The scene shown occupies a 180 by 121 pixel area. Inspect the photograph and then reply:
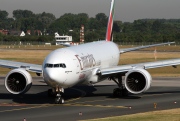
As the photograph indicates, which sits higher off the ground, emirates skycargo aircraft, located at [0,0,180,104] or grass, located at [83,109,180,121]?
emirates skycargo aircraft, located at [0,0,180,104]

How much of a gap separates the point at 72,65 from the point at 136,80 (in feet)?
17.2

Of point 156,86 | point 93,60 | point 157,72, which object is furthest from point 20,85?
point 157,72

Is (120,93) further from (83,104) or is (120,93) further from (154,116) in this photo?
(154,116)

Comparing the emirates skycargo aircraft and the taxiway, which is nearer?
the taxiway

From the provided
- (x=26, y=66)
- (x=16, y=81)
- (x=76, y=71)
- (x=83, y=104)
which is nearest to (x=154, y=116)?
(x=83, y=104)

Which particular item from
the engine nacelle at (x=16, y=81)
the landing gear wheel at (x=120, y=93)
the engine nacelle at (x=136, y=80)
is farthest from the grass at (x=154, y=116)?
the engine nacelle at (x=16, y=81)

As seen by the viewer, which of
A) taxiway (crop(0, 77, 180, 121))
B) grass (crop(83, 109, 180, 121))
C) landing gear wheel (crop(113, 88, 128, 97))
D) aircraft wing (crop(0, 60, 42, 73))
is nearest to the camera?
grass (crop(83, 109, 180, 121))

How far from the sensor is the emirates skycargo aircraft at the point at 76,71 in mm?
33688

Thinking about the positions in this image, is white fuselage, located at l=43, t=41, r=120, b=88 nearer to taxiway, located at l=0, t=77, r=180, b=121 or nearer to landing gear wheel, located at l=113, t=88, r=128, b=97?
taxiway, located at l=0, t=77, r=180, b=121

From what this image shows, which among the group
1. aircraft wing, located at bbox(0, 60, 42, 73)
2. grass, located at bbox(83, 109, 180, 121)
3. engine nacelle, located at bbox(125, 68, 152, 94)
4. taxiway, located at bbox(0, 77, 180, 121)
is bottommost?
taxiway, located at bbox(0, 77, 180, 121)

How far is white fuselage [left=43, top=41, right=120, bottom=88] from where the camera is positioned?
Answer: 3334 cm

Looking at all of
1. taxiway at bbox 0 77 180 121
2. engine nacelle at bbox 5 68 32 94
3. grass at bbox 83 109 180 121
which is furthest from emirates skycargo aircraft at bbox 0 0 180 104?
grass at bbox 83 109 180 121

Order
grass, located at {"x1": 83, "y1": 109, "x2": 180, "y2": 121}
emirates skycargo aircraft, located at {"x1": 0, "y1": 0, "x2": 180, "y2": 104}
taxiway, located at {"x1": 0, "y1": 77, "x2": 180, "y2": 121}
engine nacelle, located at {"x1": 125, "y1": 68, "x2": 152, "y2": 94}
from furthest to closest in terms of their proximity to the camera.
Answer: engine nacelle, located at {"x1": 125, "y1": 68, "x2": 152, "y2": 94}
emirates skycargo aircraft, located at {"x1": 0, "y1": 0, "x2": 180, "y2": 104}
taxiway, located at {"x1": 0, "y1": 77, "x2": 180, "y2": 121}
grass, located at {"x1": 83, "y1": 109, "x2": 180, "y2": 121}

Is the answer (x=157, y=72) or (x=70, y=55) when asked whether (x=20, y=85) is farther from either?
(x=157, y=72)
